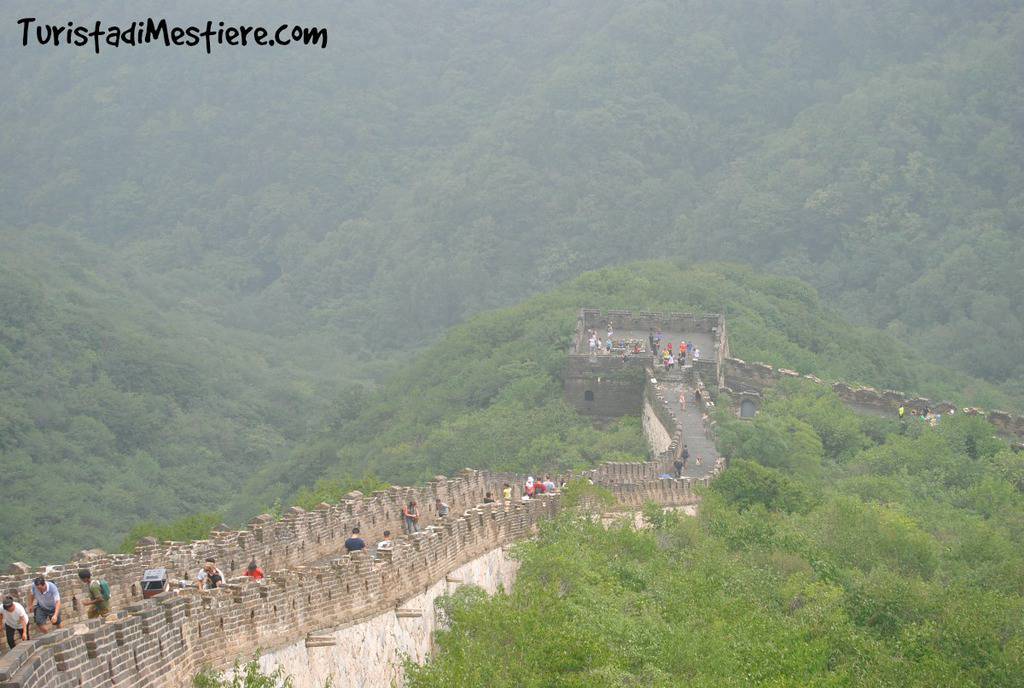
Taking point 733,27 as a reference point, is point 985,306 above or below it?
below

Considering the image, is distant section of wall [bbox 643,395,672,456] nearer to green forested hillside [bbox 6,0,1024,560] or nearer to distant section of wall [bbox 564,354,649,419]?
green forested hillside [bbox 6,0,1024,560]

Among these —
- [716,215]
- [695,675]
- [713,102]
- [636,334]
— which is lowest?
[695,675]

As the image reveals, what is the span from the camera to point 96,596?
19531 mm

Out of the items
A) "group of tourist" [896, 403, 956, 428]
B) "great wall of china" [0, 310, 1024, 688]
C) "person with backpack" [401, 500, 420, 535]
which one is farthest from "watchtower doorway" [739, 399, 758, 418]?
"person with backpack" [401, 500, 420, 535]

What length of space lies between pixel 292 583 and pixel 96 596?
7.67 ft

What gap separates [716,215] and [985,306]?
27.4 metres

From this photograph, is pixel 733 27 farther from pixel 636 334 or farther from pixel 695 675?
pixel 695 675

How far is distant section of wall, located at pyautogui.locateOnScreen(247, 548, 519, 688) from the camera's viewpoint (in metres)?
20.6

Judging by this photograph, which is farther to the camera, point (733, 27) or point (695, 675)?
point (733, 27)

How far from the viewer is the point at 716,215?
130 m

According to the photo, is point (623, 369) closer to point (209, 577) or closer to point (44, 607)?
point (209, 577)

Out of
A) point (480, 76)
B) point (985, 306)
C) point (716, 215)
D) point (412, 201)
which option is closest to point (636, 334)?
point (985, 306)

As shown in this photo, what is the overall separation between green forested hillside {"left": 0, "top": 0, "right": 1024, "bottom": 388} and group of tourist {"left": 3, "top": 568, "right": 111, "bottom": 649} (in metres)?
84.1

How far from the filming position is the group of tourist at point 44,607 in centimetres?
1650
